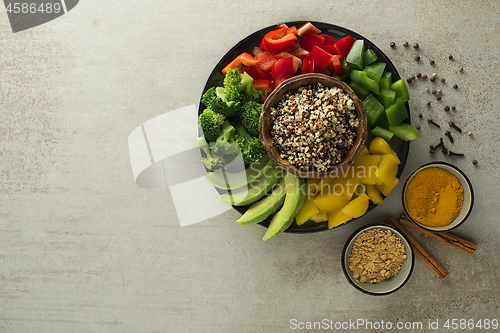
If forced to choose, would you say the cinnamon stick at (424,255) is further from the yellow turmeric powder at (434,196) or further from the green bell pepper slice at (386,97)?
the green bell pepper slice at (386,97)

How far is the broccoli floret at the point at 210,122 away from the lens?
2027 millimetres

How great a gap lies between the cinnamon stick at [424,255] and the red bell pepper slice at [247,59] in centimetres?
162

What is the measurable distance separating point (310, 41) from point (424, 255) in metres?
1.89

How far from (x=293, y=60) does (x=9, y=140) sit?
8.47ft

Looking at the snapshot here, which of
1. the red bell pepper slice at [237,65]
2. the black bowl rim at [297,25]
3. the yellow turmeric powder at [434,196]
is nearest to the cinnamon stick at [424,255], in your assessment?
the yellow turmeric powder at [434,196]

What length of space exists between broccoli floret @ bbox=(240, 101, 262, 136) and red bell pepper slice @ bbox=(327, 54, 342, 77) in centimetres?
56

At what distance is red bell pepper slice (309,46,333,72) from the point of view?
1990 mm

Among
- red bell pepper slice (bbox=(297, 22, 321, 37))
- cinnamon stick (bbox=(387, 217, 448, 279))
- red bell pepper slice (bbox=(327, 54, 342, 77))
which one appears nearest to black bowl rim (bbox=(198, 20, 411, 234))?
red bell pepper slice (bbox=(297, 22, 321, 37))

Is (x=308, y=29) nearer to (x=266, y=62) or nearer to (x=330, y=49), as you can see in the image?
(x=330, y=49)

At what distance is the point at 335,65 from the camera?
2021mm

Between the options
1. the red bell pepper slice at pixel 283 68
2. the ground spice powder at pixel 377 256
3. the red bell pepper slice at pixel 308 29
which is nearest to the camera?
the red bell pepper slice at pixel 283 68

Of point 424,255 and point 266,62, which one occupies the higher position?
Result: point 266,62

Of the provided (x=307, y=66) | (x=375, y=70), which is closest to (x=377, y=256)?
(x=375, y=70)

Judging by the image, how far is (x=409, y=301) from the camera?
8.05 feet
